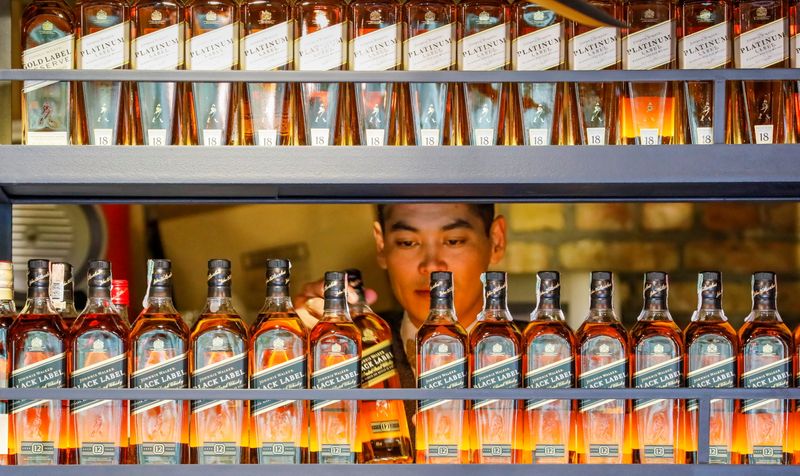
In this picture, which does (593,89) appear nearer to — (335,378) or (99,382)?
(335,378)

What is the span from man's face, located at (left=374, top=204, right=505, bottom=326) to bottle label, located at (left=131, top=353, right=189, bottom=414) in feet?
3.56

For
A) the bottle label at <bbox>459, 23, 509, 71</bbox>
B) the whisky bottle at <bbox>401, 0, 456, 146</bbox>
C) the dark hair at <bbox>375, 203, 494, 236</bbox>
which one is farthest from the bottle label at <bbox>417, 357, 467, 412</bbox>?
the dark hair at <bbox>375, 203, 494, 236</bbox>

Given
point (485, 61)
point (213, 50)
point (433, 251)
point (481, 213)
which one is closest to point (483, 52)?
point (485, 61)

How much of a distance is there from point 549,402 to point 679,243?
1.59 metres

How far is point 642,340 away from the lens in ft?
4.70

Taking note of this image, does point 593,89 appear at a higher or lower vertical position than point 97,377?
higher

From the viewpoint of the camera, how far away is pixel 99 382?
4.60 feet

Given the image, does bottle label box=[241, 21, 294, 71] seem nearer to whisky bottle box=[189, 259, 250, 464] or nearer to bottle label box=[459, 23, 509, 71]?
bottle label box=[459, 23, 509, 71]

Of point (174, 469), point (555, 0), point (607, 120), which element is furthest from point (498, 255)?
point (555, 0)

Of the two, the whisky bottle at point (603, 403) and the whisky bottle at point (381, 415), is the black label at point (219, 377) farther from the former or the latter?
the whisky bottle at point (603, 403)

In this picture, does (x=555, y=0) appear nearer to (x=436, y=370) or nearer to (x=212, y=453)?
(x=436, y=370)

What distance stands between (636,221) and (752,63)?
1443mm

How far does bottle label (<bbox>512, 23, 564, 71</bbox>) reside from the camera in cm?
145

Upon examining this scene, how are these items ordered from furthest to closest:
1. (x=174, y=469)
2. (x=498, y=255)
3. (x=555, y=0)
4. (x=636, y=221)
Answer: (x=636, y=221)
(x=498, y=255)
(x=174, y=469)
(x=555, y=0)
